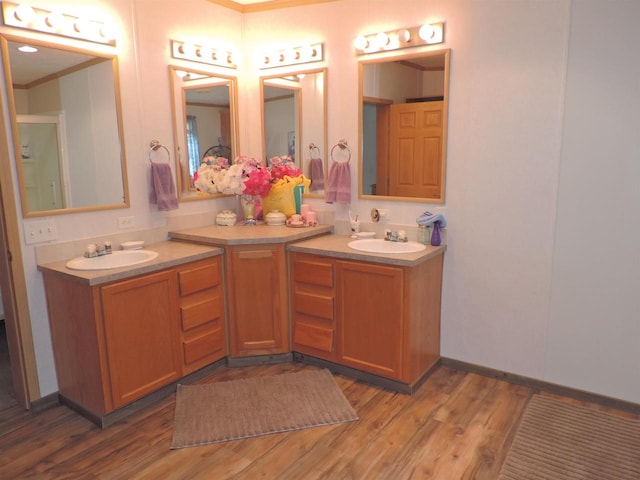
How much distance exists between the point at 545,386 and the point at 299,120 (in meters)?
2.40

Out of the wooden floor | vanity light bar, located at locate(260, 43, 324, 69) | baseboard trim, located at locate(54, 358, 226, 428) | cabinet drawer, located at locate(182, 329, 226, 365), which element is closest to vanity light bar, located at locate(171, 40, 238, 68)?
vanity light bar, located at locate(260, 43, 324, 69)

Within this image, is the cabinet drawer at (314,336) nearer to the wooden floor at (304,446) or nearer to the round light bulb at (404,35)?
the wooden floor at (304,446)

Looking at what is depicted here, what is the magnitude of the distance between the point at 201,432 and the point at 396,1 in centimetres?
275

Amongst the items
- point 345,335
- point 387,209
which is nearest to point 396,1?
point 387,209

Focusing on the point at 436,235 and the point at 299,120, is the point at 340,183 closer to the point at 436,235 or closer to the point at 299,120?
the point at 299,120

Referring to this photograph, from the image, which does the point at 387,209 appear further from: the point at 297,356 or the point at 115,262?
the point at 115,262

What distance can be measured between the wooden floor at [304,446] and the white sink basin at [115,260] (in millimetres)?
815

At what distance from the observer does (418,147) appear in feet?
9.87

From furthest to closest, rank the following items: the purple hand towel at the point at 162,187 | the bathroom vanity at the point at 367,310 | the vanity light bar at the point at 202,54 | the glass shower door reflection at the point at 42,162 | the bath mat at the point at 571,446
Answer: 1. the vanity light bar at the point at 202,54
2. the purple hand towel at the point at 162,187
3. the bathroom vanity at the point at 367,310
4. the glass shower door reflection at the point at 42,162
5. the bath mat at the point at 571,446

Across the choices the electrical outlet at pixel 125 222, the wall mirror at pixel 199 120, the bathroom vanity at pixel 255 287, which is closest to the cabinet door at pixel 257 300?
the bathroom vanity at pixel 255 287

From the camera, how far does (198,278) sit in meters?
2.83

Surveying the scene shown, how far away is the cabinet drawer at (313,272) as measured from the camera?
293cm

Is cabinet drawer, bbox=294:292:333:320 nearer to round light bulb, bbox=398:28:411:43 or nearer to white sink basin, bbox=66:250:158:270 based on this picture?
white sink basin, bbox=66:250:158:270

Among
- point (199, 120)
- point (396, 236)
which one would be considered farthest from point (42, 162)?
point (396, 236)
